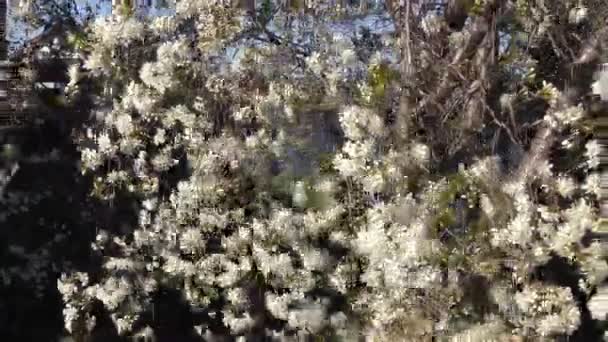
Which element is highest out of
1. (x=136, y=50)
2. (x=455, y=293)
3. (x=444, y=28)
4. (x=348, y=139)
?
(x=136, y=50)

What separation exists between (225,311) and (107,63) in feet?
4.77

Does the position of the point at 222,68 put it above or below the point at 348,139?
above

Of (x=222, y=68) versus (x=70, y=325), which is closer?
(x=222, y=68)

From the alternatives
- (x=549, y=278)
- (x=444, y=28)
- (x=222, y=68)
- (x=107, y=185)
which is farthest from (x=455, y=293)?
(x=107, y=185)

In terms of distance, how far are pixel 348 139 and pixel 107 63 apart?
1.41m

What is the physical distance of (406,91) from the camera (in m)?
4.15

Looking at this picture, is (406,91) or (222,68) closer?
(406,91)

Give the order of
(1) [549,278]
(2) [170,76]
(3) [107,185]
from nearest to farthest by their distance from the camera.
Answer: (1) [549,278], (2) [170,76], (3) [107,185]

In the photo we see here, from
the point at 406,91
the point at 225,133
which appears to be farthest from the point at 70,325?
the point at 406,91

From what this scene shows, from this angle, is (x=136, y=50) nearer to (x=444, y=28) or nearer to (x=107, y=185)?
(x=107, y=185)

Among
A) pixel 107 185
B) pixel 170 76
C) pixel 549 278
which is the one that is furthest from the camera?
pixel 107 185

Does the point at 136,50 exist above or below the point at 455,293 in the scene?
above

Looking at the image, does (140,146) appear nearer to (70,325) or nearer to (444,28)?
(70,325)

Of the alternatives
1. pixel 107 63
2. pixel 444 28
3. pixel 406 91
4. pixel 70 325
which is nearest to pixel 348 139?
pixel 406 91
